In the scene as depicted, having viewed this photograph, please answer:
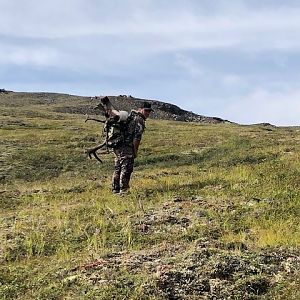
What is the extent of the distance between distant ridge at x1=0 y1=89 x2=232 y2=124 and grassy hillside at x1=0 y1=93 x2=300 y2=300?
6258 centimetres

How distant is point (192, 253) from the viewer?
9.66 m

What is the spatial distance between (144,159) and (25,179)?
7.01 m

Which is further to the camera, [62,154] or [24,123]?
[24,123]

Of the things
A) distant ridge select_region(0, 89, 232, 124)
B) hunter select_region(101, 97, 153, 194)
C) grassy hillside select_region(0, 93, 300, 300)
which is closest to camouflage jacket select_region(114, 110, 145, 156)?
hunter select_region(101, 97, 153, 194)

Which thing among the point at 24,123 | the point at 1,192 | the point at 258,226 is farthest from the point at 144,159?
the point at 24,123

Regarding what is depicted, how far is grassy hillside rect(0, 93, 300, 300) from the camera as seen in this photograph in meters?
8.56

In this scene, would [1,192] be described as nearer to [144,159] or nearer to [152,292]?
[144,159]

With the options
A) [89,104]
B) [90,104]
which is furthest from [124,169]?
[90,104]

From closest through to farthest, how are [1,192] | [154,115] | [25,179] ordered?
[1,192] < [25,179] < [154,115]

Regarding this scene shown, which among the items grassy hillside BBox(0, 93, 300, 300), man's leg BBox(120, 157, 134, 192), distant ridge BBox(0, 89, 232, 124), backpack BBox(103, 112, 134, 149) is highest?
distant ridge BBox(0, 89, 232, 124)

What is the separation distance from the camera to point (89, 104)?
9356cm

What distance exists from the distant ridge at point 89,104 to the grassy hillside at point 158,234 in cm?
6258

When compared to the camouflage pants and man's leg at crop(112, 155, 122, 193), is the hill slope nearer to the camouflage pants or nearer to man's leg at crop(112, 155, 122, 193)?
man's leg at crop(112, 155, 122, 193)

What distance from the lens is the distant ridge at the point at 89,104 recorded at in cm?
8806
